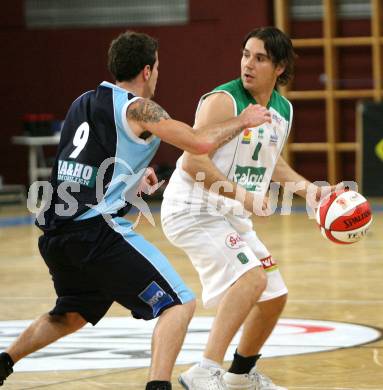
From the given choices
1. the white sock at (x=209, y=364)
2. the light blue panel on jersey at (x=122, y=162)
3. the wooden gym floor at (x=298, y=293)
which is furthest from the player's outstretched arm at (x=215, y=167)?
the wooden gym floor at (x=298, y=293)

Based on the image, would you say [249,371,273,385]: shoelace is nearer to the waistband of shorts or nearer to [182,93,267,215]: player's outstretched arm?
[182,93,267,215]: player's outstretched arm

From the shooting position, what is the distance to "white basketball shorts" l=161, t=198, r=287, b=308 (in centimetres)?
523

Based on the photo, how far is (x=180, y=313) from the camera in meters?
4.73

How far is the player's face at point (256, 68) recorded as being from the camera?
5480 mm

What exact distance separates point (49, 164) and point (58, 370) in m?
12.7

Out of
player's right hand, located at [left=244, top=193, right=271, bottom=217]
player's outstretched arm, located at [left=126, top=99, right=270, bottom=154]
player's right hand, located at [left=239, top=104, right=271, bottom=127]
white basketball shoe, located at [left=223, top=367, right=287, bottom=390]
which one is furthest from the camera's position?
white basketball shoe, located at [left=223, top=367, right=287, bottom=390]

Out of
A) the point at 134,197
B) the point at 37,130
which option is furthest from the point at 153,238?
the point at 134,197

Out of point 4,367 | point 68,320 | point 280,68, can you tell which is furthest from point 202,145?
point 4,367

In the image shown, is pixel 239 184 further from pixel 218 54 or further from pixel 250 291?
pixel 218 54

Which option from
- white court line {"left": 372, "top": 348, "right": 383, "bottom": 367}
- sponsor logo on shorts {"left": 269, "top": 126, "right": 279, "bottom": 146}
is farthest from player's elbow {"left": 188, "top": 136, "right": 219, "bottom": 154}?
white court line {"left": 372, "top": 348, "right": 383, "bottom": 367}

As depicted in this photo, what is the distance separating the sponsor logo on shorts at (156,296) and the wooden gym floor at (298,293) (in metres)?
0.82

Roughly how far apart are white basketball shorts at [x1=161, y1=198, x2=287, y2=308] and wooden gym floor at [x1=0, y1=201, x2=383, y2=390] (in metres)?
0.59

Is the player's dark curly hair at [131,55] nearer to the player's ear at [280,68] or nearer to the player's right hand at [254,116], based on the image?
the player's right hand at [254,116]

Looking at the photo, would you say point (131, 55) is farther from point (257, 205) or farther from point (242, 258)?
point (242, 258)
